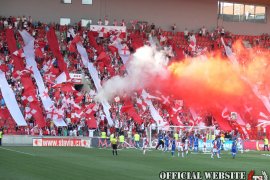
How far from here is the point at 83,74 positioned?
61.8 m

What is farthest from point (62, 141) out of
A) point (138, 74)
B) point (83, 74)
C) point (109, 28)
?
point (109, 28)

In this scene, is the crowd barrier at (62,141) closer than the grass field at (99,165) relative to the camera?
No

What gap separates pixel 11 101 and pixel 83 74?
752 centimetres

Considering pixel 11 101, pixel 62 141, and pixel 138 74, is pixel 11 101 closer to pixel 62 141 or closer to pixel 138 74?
pixel 62 141

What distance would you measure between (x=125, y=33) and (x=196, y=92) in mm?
8192

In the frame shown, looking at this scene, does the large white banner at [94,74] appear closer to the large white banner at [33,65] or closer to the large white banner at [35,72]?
the large white banner at [35,72]

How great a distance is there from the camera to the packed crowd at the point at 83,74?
57.4m

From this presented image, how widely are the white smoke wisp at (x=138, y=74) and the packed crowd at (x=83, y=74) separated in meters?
0.65

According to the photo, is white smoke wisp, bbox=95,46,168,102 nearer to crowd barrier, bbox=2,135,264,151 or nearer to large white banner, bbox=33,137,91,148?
crowd barrier, bbox=2,135,264,151

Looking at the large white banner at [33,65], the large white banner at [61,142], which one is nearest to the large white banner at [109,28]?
the large white banner at [33,65]

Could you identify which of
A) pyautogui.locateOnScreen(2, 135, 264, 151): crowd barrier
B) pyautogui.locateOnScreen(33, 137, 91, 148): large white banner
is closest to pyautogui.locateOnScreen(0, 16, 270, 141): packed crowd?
pyautogui.locateOnScreen(2, 135, 264, 151): crowd barrier

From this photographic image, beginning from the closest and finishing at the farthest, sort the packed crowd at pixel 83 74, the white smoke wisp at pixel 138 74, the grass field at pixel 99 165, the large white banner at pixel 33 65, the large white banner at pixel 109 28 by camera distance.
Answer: the grass field at pixel 99 165, the packed crowd at pixel 83 74, the large white banner at pixel 33 65, the white smoke wisp at pixel 138 74, the large white banner at pixel 109 28

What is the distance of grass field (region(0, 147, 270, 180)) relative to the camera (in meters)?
30.1

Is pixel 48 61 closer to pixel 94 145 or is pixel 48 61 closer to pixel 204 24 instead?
pixel 94 145
